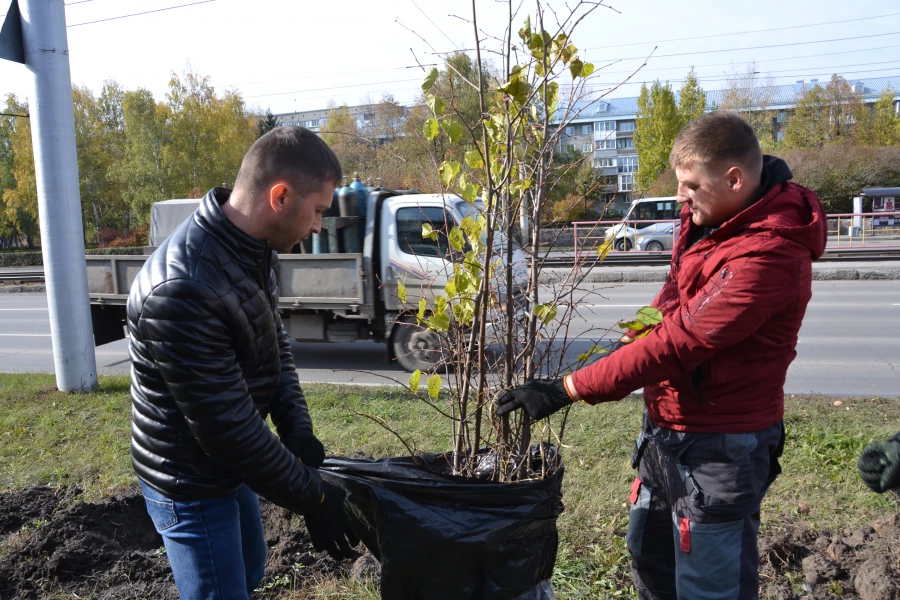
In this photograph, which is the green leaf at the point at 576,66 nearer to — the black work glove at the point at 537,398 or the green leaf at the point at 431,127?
the green leaf at the point at 431,127

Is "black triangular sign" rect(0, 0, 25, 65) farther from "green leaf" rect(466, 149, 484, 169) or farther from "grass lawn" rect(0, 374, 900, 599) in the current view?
"green leaf" rect(466, 149, 484, 169)

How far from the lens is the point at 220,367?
67.6 inches

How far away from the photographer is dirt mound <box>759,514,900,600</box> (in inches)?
109

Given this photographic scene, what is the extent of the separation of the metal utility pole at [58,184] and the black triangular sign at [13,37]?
0.06 ft

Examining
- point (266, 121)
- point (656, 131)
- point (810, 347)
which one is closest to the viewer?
point (810, 347)

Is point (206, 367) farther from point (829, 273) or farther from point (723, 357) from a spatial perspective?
point (829, 273)

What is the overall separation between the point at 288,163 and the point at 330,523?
1.03 meters

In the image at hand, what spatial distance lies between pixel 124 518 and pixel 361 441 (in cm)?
169

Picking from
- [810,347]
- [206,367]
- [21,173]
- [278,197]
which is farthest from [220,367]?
[21,173]

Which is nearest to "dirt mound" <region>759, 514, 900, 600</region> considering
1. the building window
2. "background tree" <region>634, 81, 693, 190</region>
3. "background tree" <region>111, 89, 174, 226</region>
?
"background tree" <region>634, 81, 693, 190</region>

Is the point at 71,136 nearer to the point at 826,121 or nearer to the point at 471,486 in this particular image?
the point at 471,486

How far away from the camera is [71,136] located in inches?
256

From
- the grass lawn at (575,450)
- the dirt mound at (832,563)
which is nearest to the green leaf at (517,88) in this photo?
the grass lawn at (575,450)

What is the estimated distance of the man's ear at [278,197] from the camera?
1838mm
